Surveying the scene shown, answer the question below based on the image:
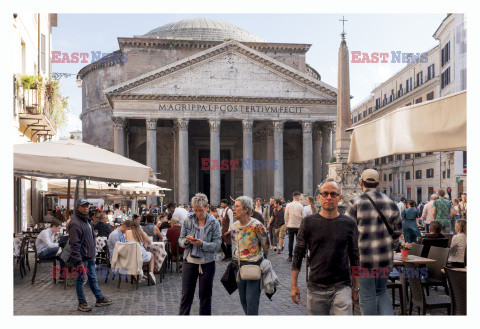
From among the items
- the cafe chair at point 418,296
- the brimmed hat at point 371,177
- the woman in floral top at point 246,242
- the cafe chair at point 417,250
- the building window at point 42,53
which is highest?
the building window at point 42,53

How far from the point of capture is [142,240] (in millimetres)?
8570

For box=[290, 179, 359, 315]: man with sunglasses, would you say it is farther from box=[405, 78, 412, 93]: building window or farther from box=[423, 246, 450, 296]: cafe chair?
box=[405, 78, 412, 93]: building window

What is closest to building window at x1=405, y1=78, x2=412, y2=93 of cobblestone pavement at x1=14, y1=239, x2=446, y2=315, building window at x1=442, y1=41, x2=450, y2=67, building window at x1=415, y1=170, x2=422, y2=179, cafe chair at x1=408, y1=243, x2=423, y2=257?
building window at x1=415, y1=170, x2=422, y2=179

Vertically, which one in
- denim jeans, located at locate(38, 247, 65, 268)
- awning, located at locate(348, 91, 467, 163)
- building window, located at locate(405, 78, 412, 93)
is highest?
building window, located at locate(405, 78, 412, 93)

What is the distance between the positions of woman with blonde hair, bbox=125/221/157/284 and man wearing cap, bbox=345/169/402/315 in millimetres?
4828

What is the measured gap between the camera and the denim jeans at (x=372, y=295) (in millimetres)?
4316

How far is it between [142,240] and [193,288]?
3.56 meters

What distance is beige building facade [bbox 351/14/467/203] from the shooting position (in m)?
30.7

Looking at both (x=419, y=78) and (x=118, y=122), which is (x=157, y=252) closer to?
(x=118, y=122)

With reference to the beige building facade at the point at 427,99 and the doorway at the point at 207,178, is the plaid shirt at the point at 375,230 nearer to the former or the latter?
the beige building facade at the point at 427,99

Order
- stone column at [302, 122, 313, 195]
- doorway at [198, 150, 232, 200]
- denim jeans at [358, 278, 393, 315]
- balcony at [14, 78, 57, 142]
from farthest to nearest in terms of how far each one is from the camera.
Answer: doorway at [198, 150, 232, 200] → stone column at [302, 122, 313, 195] → balcony at [14, 78, 57, 142] → denim jeans at [358, 278, 393, 315]

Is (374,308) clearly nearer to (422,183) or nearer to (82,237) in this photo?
(82,237)

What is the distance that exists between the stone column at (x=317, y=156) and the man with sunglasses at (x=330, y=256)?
29487 millimetres

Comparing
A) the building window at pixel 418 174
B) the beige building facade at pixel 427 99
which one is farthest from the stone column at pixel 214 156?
the building window at pixel 418 174
